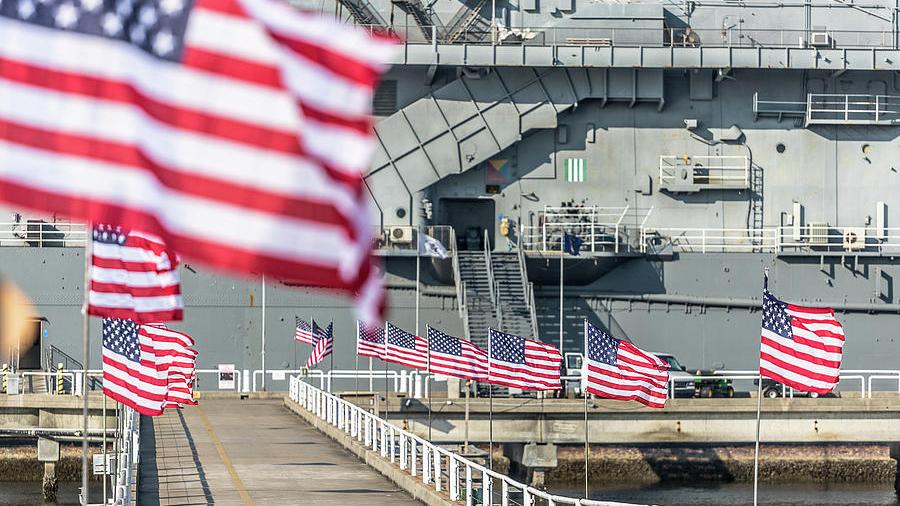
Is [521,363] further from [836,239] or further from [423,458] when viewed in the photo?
[836,239]

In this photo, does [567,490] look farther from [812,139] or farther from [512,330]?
Answer: [812,139]

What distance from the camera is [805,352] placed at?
24.8 m

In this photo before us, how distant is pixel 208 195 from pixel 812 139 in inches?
1756

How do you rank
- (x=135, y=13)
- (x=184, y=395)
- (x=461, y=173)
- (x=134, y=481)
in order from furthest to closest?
1. (x=461, y=173)
2. (x=184, y=395)
3. (x=134, y=481)
4. (x=135, y=13)

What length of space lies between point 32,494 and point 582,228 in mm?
17895

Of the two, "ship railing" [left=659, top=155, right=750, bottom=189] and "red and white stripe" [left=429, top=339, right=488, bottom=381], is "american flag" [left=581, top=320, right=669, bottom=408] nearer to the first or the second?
"red and white stripe" [left=429, top=339, right=488, bottom=381]

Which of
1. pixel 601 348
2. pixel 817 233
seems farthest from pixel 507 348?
pixel 817 233

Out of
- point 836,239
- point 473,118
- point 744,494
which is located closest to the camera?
point 744,494

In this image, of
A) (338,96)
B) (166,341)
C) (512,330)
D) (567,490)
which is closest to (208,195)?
(338,96)

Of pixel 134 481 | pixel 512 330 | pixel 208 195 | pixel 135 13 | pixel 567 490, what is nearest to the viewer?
pixel 208 195

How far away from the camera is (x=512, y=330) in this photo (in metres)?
47.0

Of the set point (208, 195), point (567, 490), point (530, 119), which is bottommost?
point (567, 490)

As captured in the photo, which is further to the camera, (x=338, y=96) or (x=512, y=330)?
(x=512, y=330)

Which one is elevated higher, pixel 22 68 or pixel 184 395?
pixel 22 68
